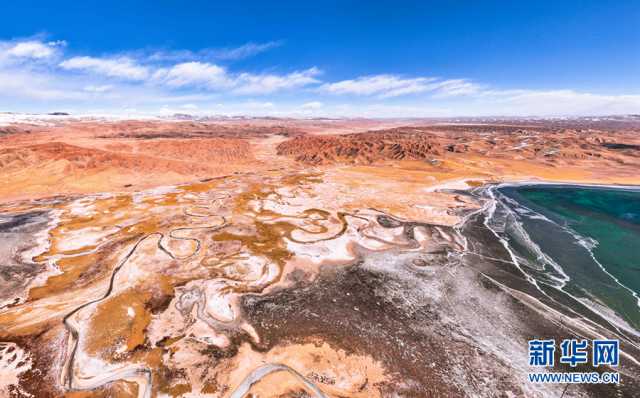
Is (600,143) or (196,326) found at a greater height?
(600,143)

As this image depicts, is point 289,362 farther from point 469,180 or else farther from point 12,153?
point 12,153

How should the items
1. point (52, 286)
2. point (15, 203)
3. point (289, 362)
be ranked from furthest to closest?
point (15, 203), point (52, 286), point (289, 362)

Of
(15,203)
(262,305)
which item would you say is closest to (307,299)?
(262,305)

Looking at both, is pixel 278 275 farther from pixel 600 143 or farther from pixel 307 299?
pixel 600 143

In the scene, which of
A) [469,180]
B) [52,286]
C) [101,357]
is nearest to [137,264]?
[52,286]

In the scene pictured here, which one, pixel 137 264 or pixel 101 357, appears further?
pixel 137 264

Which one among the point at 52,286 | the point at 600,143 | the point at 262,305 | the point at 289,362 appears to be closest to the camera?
the point at 289,362
